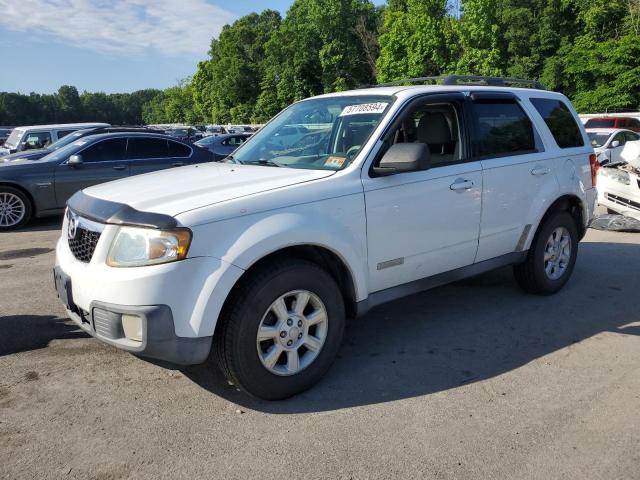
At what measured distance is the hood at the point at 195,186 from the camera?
318 cm

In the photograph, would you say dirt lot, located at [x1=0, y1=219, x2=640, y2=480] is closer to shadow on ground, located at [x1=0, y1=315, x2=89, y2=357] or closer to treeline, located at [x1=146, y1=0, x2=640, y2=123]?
shadow on ground, located at [x1=0, y1=315, x2=89, y2=357]

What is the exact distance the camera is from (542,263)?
510cm

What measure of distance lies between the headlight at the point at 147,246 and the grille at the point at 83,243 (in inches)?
9.1

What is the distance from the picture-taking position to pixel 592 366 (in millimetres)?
3910

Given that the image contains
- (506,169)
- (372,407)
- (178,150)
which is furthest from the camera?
(178,150)

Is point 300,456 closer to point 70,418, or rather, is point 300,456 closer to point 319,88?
point 70,418

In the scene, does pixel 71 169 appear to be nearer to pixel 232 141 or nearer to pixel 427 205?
pixel 427 205

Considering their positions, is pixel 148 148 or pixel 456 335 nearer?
pixel 456 335

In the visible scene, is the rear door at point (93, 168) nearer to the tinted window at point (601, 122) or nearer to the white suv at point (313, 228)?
the white suv at point (313, 228)

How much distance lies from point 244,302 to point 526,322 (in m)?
2.70

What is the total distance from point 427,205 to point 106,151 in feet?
25.5

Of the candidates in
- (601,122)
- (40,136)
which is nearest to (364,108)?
(40,136)

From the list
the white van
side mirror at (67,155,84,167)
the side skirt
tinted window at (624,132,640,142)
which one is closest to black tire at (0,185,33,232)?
side mirror at (67,155,84,167)

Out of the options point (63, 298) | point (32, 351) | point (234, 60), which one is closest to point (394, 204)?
point (63, 298)
